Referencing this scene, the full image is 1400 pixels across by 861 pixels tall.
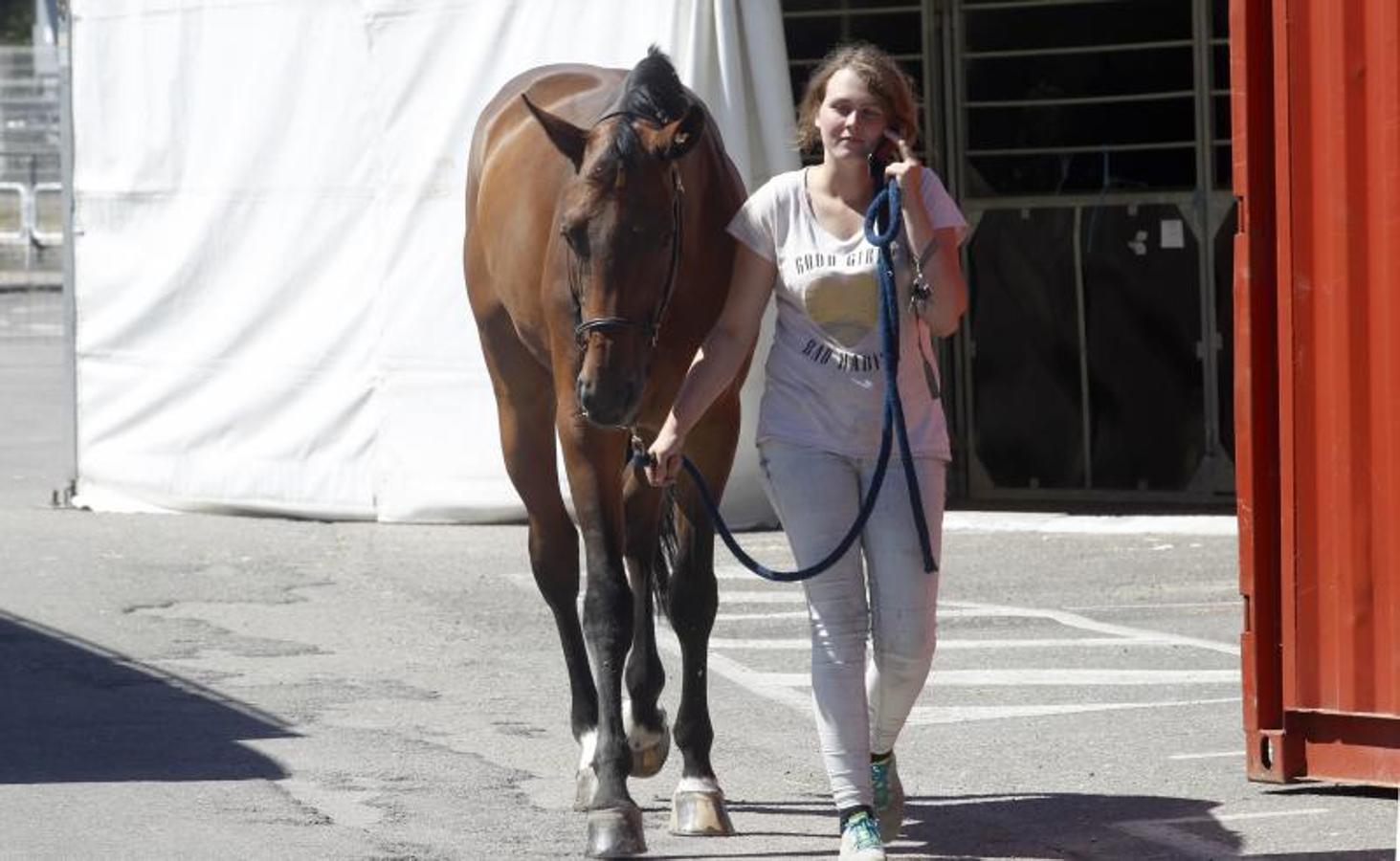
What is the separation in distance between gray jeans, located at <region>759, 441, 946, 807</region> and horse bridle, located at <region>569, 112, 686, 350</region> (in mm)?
450

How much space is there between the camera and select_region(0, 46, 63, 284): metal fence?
4059 centimetres

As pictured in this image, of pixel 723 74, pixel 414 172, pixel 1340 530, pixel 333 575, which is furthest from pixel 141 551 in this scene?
pixel 1340 530

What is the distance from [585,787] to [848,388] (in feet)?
5.33

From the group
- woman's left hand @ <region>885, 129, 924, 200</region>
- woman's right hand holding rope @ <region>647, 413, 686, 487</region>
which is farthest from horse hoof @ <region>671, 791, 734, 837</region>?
woman's left hand @ <region>885, 129, 924, 200</region>

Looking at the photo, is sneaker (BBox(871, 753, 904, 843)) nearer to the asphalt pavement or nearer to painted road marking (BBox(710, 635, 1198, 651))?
the asphalt pavement

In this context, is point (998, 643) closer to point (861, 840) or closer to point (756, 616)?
point (756, 616)

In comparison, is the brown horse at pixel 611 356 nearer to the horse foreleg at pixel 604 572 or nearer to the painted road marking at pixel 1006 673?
the horse foreleg at pixel 604 572

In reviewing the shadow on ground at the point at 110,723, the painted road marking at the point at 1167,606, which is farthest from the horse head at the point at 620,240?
the painted road marking at the point at 1167,606

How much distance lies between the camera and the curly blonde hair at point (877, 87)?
6895mm

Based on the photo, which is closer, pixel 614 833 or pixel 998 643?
pixel 614 833

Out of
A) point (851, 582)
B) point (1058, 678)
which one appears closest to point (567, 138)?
point (851, 582)

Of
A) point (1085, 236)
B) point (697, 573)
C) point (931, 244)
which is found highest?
point (1085, 236)

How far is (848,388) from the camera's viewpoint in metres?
6.97

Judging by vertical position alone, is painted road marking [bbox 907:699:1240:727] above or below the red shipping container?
below
